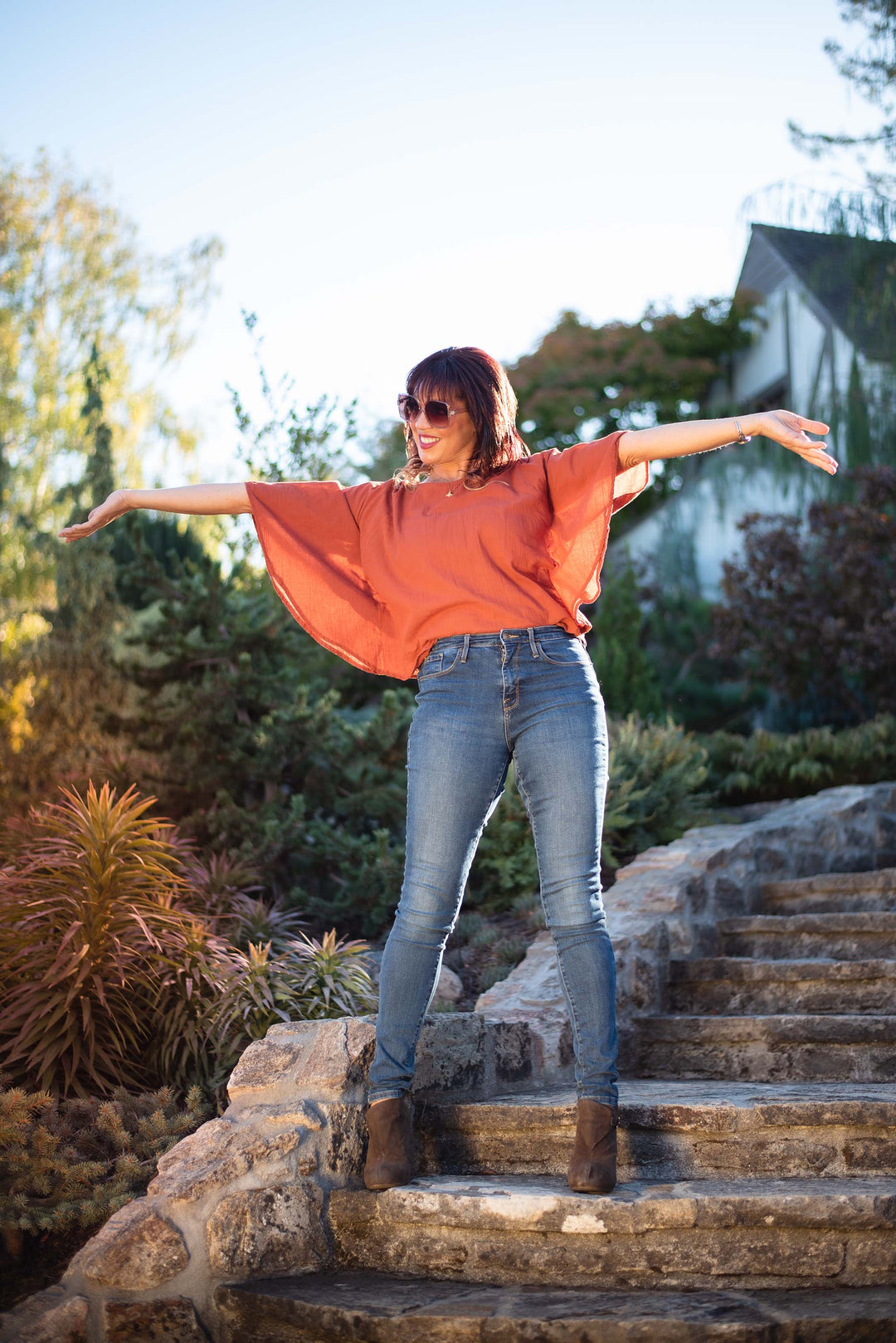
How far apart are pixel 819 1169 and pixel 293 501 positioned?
6.26 ft

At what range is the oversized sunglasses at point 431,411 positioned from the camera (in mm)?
2514

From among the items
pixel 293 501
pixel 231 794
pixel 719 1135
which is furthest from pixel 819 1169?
pixel 231 794

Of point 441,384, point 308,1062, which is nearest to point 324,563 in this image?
point 441,384

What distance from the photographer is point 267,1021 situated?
3.41 m

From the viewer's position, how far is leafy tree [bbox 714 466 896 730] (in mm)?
8523

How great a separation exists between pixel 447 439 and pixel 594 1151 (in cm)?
154

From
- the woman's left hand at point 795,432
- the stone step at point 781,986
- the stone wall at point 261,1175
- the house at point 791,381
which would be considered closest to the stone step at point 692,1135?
the stone wall at point 261,1175

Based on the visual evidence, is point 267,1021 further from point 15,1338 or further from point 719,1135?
point 719,1135

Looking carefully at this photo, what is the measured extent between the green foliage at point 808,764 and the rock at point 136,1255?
5.40 m

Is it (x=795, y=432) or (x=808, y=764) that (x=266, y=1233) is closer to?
(x=795, y=432)

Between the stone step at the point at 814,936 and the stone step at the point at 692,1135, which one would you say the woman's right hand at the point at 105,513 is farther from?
the stone step at the point at 814,936

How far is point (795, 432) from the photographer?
87.8 inches

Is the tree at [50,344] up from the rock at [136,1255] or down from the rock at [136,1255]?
up

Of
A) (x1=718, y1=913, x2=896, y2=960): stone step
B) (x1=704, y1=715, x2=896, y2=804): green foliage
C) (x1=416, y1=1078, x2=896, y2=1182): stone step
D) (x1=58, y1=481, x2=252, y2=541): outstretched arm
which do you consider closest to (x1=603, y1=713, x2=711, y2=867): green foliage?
(x1=718, y1=913, x2=896, y2=960): stone step
